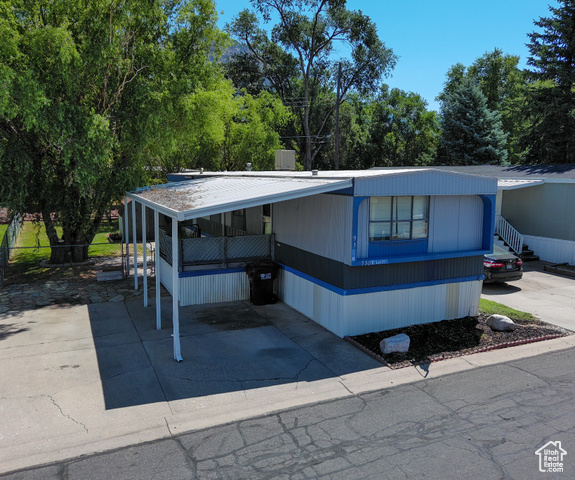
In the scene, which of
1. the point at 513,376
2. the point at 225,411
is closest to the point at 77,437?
the point at 225,411

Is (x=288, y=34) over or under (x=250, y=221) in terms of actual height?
over

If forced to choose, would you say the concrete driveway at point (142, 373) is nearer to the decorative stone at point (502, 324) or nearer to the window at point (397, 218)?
the window at point (397, 218)

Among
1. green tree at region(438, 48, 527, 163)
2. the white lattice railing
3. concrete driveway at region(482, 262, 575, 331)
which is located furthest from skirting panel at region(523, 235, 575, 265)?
green tree at region(438, 48, 527, 163)

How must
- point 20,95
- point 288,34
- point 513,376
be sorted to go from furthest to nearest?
point 288,34, point 20,95, point 513,376

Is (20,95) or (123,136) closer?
(20,95)

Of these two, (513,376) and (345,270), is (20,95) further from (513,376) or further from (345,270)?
(513,376)

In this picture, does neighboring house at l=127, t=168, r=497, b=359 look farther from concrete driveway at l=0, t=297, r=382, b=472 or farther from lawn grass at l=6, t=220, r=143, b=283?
lawn grass at l=6, t=220, r=143, b=283
